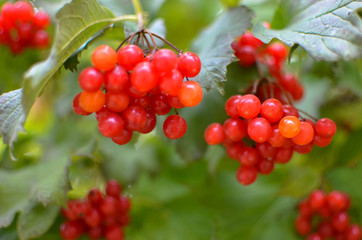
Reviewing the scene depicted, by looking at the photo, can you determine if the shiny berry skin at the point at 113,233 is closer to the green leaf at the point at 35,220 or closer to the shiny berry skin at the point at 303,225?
the green leaf at the point at 35,220

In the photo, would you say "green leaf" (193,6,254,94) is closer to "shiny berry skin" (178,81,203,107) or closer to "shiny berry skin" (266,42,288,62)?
"shiny berry skin" (178,81,203,107)

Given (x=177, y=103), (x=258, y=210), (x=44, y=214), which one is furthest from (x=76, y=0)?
(x=258, y=210)

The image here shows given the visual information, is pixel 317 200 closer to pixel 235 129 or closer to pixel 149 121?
pixel 235 129

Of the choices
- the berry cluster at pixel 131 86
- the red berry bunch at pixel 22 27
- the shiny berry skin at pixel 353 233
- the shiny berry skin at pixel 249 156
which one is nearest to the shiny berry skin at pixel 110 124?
the berry cluster at pixel 131 86

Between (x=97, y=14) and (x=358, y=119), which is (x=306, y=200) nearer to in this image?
(x=358, y=119)

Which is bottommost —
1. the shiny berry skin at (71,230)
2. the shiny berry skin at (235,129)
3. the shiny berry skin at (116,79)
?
the shiny berry skin at (71,230)
